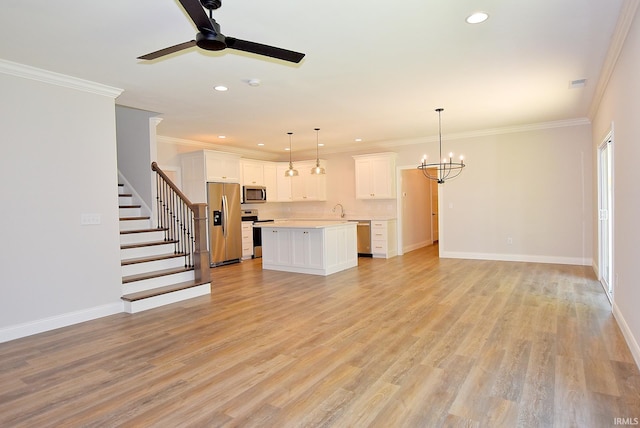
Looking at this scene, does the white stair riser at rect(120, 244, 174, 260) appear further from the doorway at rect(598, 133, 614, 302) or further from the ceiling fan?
the doorway at rect(598, 133, 614, 302)

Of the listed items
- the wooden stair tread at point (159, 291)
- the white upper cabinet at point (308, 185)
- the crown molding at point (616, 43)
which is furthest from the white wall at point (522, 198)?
the wooden stair tread at point (159, 291)

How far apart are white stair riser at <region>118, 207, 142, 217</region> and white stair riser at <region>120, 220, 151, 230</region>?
26 centimetres

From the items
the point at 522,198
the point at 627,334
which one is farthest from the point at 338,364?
the point at 522,198

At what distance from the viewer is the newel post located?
17.3 ft

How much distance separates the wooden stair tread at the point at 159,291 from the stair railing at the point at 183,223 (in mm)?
179

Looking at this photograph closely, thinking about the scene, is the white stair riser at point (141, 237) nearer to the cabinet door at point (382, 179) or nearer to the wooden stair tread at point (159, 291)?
→ the wooden stair tread at point (159, 291)

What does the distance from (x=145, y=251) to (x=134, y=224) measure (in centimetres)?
61

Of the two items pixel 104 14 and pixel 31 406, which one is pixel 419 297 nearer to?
pixel 31 406

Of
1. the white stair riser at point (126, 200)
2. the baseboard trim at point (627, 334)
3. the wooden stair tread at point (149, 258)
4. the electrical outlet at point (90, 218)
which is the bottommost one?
the baseboard trim at point (627, 334)

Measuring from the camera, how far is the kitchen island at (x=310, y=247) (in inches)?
252

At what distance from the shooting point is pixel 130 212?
5.86m

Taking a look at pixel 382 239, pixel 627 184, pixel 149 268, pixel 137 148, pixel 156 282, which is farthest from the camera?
pixel 382 239

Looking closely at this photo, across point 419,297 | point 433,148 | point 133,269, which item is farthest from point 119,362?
point 433,148

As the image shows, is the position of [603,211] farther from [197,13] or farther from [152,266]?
[152,266]
